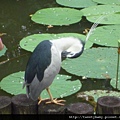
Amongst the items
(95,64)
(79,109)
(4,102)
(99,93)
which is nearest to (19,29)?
(95,64)

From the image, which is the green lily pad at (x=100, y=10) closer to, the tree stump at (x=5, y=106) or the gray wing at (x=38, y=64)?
the gray wing at (x=38, y=64)

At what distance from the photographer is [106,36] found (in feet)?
11.8

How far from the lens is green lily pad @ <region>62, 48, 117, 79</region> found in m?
3.02

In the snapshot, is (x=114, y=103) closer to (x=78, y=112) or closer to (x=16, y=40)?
(x=78, y=112)

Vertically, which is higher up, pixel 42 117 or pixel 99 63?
pixel 42 117

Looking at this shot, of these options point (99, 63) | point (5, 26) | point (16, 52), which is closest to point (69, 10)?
point (5, 26)

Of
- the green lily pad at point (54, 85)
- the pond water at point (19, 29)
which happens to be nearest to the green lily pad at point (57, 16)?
the pond water at point (19, 29)

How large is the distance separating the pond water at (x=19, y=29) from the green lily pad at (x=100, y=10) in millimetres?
101

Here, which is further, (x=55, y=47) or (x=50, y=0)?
(x=50, y=0)

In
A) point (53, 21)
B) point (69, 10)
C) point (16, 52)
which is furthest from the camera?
point (69, 10)

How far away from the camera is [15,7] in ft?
15.8

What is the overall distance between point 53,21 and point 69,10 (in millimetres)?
367

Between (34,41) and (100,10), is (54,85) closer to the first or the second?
(34,41)

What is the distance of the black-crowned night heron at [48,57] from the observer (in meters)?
1.97
